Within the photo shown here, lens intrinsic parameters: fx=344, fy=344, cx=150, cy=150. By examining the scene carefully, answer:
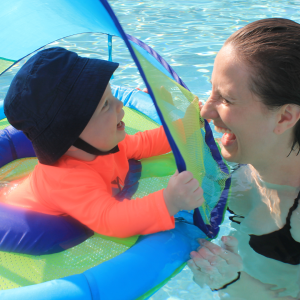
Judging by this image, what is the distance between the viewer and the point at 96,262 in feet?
5.00

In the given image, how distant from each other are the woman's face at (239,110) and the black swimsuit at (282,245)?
0.34 metres

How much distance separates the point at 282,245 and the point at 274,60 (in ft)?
2.92

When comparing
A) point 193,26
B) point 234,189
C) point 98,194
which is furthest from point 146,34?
point 98,194

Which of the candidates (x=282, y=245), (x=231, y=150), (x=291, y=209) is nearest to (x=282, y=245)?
(x=282, y=245)

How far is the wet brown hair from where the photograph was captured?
1401mm

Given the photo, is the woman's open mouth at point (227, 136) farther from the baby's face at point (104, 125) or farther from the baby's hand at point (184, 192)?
the baby's face at point (104, 125)

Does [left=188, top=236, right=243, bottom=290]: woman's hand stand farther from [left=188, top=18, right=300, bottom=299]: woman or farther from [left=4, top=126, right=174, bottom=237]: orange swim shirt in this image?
[left=4, top=126, right=174, bottom=237]: orange swim shirt

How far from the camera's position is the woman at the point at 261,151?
4.70 feet

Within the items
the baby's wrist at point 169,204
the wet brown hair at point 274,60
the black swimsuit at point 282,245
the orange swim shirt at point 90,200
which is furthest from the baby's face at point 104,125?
A: the black swimsuit at point 282,245

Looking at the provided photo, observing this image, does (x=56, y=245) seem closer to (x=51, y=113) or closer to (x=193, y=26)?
(x=51, y=113)

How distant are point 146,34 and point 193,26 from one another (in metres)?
0.91

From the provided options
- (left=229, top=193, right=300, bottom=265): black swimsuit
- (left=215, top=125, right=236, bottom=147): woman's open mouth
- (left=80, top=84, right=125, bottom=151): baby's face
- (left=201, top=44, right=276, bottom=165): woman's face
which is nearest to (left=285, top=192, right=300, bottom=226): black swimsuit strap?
(left=229, top=193, right=300, bottom=265): black swimsuit

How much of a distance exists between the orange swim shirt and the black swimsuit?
1.77 ft

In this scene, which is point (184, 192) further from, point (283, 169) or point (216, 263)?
point (283, 169)
